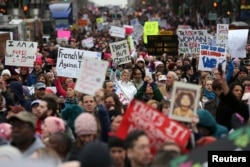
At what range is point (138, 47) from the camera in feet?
100

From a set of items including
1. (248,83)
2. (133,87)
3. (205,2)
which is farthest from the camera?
(205,2)

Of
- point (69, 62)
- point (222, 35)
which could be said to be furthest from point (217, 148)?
point (222, 35)

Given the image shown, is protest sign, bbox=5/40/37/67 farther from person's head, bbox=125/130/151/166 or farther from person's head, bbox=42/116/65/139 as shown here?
person's head, bbox=125/130/151/166

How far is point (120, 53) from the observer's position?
1762 centimetres

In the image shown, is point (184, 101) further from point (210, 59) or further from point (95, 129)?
point (210, 59)

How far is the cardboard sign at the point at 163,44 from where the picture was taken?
66.8 feet

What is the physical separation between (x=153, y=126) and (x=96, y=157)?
0.75m

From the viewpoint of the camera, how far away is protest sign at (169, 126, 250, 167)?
5.73m

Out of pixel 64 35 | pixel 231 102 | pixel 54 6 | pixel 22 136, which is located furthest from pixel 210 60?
pixel 54 6

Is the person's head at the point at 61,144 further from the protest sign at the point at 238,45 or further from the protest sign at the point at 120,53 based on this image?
the protest sign at the point at 238,45

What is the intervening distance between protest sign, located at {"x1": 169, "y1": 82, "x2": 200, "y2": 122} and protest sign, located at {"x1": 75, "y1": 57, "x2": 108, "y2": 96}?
1143 millimetres

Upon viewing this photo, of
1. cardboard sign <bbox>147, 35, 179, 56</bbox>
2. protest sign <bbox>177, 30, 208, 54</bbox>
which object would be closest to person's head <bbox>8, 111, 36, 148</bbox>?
cardboard sign <bbox>147, 35, 179, 56</bbox>

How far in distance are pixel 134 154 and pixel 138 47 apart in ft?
79.2

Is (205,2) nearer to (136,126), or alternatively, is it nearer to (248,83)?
(248,83)
